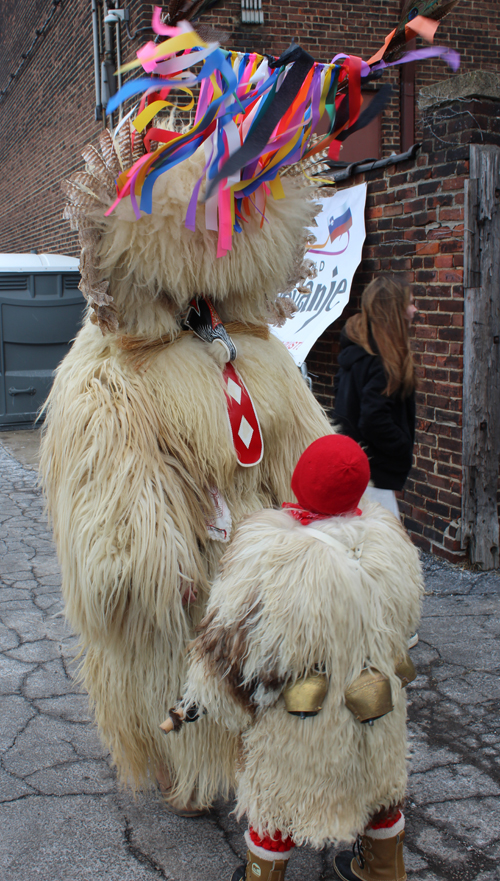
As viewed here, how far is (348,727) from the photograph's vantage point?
4.60ft

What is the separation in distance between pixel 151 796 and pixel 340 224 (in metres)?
3.90

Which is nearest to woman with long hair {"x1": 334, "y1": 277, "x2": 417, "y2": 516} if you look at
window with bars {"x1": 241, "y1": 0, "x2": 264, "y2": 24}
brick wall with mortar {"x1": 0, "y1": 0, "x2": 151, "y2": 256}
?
brick wall with mortar {"x1": 0, "y1": 0, "x2": 151, "y2": 256}

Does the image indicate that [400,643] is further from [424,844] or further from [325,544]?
[424,844]

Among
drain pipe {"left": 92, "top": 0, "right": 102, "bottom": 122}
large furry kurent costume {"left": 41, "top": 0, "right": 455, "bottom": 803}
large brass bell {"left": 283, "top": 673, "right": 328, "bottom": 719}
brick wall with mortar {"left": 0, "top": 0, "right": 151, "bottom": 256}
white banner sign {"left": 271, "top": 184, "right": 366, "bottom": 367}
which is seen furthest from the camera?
brick wall with mortar {"left": 0, "top": 0, "right": 151, "bottom": 256}

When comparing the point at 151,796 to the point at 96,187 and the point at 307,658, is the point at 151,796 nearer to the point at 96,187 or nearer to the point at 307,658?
the point at 307,658

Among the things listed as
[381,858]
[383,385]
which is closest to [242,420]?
[381,858]

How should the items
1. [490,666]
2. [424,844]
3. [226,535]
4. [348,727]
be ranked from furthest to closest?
[490,666] < [424,844] < [226,535] < [348,727]

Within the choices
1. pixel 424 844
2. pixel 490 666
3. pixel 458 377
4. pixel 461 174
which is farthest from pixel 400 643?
pixel 461 174

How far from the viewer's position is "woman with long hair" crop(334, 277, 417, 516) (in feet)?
10.4

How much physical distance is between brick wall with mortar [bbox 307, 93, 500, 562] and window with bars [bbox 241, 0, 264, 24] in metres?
3.77

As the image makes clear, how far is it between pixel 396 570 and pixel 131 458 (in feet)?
2.32

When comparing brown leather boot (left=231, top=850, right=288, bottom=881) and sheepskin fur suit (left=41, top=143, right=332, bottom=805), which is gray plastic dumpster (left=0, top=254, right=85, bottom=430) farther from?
brown leather boot (left=231, top=850, right=288, bottom=881)

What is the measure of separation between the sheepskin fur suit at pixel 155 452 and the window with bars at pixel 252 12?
253 inches

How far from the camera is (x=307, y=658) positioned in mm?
1380
